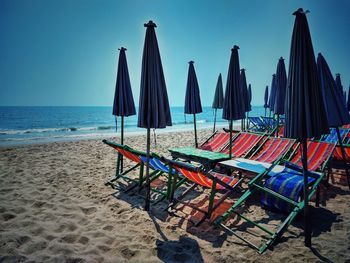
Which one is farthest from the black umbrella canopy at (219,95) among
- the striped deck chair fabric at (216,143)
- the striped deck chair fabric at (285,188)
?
the striped deck chair fabric at (285,188)

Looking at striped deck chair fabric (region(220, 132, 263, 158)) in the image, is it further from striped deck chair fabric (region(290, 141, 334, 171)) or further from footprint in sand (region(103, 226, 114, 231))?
footprint in sand (region(103, 226, 114, 231))

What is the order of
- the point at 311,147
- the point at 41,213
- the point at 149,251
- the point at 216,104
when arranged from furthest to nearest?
the point at 216,104 < the point at 311,147 < the point at 41,213 < the point at 149,251

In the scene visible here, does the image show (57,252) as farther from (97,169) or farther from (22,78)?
(22,78)

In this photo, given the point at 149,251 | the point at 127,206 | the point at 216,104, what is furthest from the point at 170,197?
the point at 216,104

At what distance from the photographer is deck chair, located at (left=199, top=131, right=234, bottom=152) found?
20.5 feet

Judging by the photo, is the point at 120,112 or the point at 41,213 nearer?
the point at 41,213

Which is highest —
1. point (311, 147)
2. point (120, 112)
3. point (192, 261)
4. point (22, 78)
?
point (22, 78)

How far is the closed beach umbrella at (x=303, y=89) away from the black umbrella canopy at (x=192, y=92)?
15.2 ft

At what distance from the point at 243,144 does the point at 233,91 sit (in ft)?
5.70

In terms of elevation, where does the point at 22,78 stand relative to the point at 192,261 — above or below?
above

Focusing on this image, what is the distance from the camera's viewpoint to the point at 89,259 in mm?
2354

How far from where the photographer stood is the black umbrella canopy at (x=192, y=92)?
275 inches

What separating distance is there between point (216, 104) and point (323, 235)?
8.36 m

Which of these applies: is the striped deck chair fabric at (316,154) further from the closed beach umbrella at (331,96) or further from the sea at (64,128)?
the sea at (64,128)
